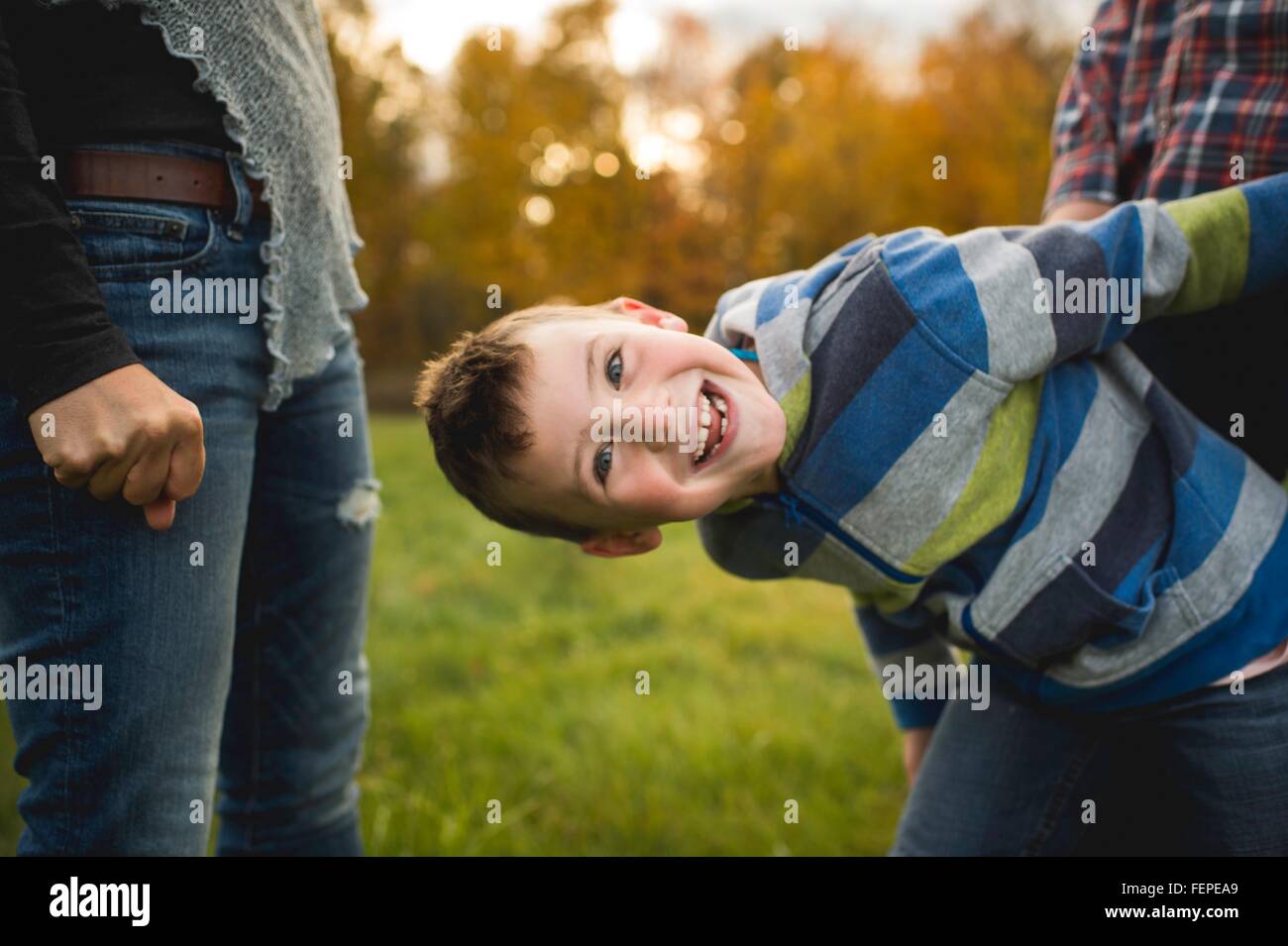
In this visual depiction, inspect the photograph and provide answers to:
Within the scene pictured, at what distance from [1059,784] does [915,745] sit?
0.41m

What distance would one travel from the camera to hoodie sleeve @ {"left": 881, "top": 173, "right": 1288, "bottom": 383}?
163 cm

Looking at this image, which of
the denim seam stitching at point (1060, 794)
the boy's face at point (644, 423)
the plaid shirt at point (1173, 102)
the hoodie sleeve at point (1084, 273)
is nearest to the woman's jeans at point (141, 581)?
the boy's face at point (644, 423)

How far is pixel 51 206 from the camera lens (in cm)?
124

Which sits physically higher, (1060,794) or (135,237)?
(135,237)

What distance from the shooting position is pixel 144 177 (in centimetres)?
136

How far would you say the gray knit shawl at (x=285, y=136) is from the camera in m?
1.38

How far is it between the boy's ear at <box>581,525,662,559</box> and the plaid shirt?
1.16m

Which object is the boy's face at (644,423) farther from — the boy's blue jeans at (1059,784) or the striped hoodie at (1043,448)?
the boy's blue jeans at (1059,784)

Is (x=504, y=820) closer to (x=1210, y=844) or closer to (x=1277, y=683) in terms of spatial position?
(x=1210, y=844)

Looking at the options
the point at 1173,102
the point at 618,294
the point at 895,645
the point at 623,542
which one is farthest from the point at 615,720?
the point at 618,294

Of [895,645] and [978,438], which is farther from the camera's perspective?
[895,645]

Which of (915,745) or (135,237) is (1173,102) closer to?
(915,745)

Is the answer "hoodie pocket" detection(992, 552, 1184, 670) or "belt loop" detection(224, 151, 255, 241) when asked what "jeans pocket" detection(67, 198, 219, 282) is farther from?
"hoodie pocket" detection(992, 552, 1184, 670)

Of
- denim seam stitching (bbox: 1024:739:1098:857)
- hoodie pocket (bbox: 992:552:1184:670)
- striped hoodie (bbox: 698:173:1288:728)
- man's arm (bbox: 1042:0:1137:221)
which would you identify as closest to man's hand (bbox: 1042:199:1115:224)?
man's arm (bbox: 1042:0:1137:221)
